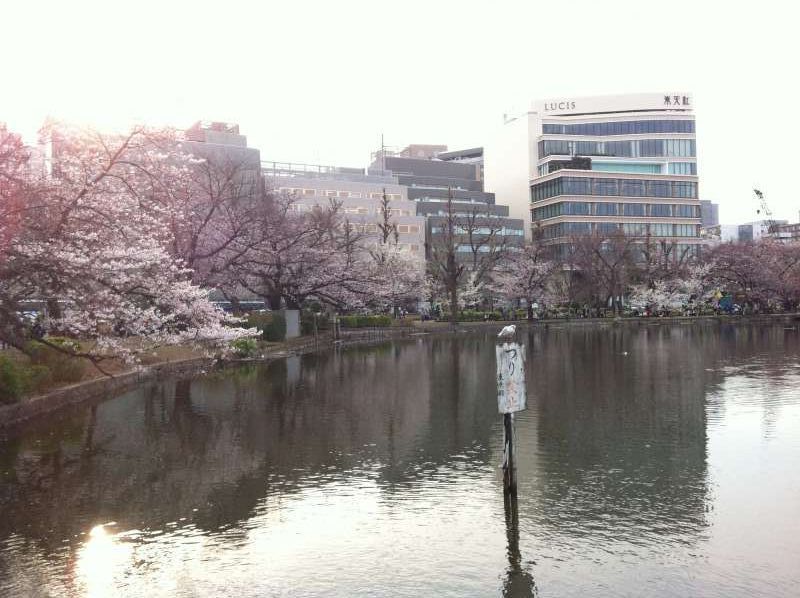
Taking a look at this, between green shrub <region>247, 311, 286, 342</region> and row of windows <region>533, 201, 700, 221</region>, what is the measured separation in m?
81.2

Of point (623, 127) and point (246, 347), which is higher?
point (623, 127)

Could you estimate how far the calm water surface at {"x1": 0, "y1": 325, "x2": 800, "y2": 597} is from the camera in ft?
27.8

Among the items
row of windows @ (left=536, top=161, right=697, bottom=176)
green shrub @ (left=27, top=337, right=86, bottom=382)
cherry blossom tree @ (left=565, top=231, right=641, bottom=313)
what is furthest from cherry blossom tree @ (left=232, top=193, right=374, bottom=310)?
A: row of windows @ (left=536, top=161, right=697, bottom=176)

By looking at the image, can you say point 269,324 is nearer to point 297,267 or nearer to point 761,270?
point 297,267

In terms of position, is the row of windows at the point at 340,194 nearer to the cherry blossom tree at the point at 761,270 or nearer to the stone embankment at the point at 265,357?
the stone embankment at the point at 265,357

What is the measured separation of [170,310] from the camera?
79.4 feet

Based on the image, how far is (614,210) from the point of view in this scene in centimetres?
12106

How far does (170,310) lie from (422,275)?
210 ft

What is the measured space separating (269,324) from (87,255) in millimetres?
25954

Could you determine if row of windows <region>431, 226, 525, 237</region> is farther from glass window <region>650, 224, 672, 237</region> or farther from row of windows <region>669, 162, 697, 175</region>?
row of windows <region>669, 162, 697, 175</region>

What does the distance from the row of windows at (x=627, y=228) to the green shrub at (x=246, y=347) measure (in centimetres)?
8280

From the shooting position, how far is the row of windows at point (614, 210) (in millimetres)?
119062

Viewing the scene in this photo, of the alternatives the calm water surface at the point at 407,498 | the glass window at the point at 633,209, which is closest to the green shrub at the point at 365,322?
the calm water surface at the point at 407,498

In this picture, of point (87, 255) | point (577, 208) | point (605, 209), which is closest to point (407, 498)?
point (87, 255)
